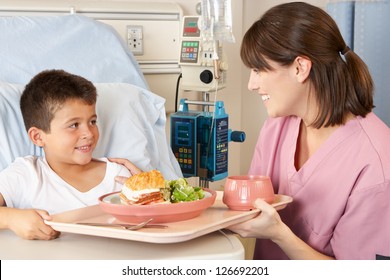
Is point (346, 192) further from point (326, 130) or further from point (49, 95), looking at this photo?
point (49, 95)

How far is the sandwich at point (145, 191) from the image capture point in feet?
3.98

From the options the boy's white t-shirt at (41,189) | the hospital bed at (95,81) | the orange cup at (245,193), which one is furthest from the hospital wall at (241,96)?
the orange cup at (245,193)

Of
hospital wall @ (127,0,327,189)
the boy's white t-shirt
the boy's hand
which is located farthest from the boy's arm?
hospital wall @ (127,0,327,189)

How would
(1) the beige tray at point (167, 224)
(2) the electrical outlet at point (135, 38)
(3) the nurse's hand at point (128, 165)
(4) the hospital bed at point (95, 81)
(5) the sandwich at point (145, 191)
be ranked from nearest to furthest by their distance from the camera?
(1) the beige tray at point (167, 224)
(5) the sandwich at point (145, 191)
(3) the nurse's hand at point (128, 165)
(4) the hospital bed at point (95, 81)
(2) the electrical outlet at point (135, 38)

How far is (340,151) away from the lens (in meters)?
1.52

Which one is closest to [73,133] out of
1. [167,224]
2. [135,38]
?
[167,224]

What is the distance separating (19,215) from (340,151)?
0.82m

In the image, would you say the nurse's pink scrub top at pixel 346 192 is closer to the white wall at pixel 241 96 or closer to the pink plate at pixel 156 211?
the pink plate at pixel 156 211

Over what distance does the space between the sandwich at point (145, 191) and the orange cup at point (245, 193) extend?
16 centimetres

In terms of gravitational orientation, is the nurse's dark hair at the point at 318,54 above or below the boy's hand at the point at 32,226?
above

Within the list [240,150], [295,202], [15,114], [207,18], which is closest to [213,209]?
[295,202]

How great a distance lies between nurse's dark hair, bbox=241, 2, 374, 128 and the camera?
146cm

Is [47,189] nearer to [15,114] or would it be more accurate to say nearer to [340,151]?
[15,114]

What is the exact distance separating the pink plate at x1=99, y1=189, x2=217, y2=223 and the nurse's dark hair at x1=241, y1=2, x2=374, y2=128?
0.47 meters
